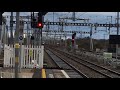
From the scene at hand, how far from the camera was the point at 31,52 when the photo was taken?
26.5 meters
